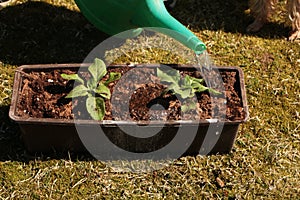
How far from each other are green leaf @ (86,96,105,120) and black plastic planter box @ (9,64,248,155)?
5 centimetres

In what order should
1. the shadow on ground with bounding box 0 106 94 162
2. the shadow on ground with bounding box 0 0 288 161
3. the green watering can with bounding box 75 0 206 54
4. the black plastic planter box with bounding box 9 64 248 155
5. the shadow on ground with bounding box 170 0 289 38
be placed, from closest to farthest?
the black plastic planter box with bounding box 9 64 248 155, the green watering can with bounding box 75 0 206 54, the shadow on ground with bounding box 0 106 94 162, the shadow on ground with bounding box 0 0 288 161, the shadow on ground with bounding box 170 0 289 38

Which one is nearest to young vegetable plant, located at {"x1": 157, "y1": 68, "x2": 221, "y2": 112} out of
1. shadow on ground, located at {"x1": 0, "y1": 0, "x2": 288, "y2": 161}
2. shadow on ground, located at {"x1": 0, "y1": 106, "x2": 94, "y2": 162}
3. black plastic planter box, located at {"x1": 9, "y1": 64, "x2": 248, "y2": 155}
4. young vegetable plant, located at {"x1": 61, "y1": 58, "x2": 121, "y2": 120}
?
black plastic planter box, located at {"x1": 9, "y1": 64, "x2": 248, "y2": 155}

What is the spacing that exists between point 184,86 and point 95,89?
1.57ft

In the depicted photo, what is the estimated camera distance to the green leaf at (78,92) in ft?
9.15

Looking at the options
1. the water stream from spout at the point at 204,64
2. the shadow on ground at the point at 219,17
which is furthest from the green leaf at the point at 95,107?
the shadow on ground at the point at 219,17

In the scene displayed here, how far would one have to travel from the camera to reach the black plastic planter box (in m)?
2.73

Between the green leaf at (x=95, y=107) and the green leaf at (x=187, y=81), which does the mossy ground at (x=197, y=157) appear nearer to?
the green leaf at (x=95, y=107)

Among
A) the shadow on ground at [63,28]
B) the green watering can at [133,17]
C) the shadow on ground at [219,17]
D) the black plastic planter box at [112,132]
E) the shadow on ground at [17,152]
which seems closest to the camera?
the black plastic planter box at [112,132]

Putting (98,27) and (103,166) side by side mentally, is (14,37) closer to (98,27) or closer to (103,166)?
(98,27)

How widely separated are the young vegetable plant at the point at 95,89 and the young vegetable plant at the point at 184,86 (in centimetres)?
27

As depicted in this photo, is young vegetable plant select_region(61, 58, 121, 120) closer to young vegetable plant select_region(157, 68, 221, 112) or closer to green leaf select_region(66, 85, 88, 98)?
green leaf select_region(66, 85, 88, 98)

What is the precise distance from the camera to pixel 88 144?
2904 millimetres

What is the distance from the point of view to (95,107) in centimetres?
278

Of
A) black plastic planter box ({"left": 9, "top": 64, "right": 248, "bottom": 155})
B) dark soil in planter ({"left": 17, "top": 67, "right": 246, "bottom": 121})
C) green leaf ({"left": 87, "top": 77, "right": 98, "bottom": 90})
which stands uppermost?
green leaf ({"left": 87, "top": 77, "right": 98, "bottom": 90})
